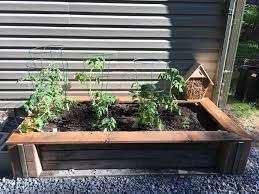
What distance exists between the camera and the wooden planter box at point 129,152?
2596 millimetres

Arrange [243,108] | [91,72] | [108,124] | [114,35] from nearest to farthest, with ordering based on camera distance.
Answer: [108,124]
[114,35]
[91,72]
[243,108]

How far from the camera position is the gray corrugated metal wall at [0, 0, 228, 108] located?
350 cm

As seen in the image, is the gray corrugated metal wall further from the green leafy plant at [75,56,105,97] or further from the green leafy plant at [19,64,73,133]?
the green leafy plant at [19,64,73,133]

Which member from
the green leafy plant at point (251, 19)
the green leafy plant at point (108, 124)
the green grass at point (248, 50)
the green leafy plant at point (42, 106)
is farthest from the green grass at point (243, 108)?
the green leafy plant at point (251, 19)

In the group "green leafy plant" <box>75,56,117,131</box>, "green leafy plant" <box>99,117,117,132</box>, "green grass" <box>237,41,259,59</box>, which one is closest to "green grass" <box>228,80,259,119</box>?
"green leafy plant" <box>75,56,117,131</box>

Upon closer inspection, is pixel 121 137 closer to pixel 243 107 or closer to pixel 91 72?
pixel 91 72

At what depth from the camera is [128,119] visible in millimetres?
3145

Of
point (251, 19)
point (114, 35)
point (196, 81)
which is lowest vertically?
point (196, 81)

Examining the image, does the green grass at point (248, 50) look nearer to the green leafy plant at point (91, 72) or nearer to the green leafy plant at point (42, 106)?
the green leafy plant at point (91, 72)

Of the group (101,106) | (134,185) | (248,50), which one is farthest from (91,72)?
(248,50)

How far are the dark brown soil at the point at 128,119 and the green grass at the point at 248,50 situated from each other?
420cm

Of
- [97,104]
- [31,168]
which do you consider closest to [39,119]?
[31,168]

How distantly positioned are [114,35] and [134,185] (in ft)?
5.97

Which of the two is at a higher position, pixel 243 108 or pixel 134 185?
pixel 243 108
